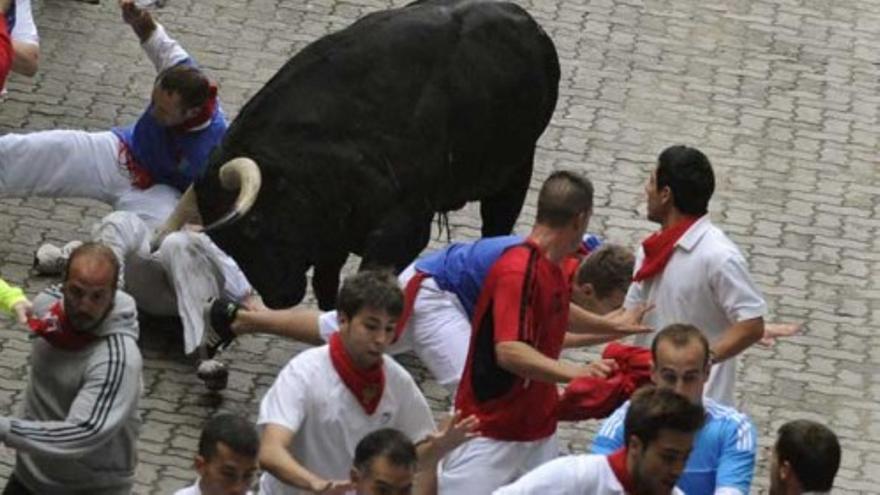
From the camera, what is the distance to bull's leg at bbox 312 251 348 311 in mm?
14555

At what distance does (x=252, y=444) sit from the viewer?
10.2m

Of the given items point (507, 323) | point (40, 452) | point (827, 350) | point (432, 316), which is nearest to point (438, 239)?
point (827, 350)

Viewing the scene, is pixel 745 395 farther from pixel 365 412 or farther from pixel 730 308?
pixel 365 412

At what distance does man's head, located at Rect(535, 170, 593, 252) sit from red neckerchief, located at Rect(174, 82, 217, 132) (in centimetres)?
342

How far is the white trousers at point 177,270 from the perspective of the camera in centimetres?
1440

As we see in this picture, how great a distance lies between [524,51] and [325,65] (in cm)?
139

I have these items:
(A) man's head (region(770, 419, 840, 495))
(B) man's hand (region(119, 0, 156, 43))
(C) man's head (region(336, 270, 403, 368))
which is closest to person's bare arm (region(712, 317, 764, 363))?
(A) man's head (region(770, 419, 840, 495))

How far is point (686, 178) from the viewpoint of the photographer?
1252 cm

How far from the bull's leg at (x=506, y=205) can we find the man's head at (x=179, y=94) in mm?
1865

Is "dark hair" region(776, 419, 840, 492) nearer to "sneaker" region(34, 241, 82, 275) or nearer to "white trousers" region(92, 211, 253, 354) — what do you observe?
"white trousers" region(92, 211, 253, 354)

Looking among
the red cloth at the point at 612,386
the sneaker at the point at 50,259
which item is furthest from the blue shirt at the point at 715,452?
the sneaker at the point at 50,259

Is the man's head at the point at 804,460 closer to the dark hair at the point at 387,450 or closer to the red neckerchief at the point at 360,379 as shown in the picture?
the dark hair at the point at 387,450

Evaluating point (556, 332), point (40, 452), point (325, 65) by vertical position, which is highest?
point (325, 65)

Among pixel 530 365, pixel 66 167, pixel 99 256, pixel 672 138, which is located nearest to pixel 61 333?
pixel 99 256
